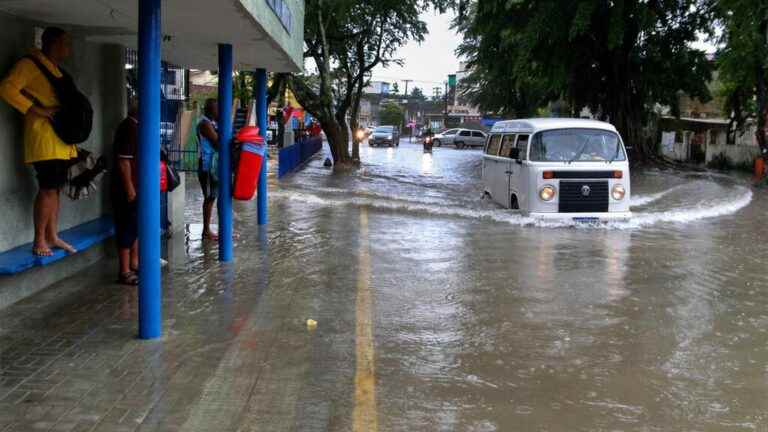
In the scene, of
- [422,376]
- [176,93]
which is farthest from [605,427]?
[176,93]

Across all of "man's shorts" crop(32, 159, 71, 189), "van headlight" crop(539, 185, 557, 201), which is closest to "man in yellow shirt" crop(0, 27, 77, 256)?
"man's shorts" crop(32, 159, 71, 189)

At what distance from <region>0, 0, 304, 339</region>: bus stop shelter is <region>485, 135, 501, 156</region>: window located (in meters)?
6.39

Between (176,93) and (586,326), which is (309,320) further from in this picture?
(176,93)

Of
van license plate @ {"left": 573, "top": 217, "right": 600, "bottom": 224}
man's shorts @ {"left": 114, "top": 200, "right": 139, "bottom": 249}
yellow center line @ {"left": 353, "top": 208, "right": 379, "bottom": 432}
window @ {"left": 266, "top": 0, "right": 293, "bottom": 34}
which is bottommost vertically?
yellow center line @ {"left": 353, "top": 208, "right": 379, "bottom": 432}

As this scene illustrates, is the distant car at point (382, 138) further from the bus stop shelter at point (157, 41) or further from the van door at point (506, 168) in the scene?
the bus stop shelter at point (157, 41)

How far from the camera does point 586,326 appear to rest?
22.4ft

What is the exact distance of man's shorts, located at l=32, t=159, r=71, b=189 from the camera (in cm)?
654

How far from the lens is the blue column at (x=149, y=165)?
5727mm

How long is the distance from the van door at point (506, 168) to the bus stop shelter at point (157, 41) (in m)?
5.51

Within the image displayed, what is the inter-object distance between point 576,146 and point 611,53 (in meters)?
19.0

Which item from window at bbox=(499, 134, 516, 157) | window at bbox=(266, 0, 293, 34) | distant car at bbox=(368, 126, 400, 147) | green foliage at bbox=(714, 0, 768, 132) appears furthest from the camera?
distant car at bbox=(368, 126, 400, 147)

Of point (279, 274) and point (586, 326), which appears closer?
point (586, 326)

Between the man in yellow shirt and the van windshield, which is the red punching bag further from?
the van windshield

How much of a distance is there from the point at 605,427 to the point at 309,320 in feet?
9.53
